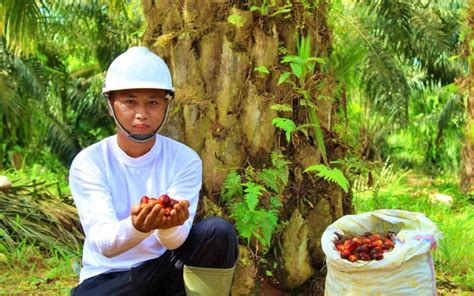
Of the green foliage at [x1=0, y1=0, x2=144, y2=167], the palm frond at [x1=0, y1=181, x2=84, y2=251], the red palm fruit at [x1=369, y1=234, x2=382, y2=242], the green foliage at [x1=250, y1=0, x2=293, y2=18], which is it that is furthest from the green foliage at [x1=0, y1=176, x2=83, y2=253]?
the green foliage at [x1=0, y1=0, x2=144, y2=167]

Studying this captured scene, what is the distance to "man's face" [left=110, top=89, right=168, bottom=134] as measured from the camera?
8.63 feet

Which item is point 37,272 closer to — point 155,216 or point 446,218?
point 155,216

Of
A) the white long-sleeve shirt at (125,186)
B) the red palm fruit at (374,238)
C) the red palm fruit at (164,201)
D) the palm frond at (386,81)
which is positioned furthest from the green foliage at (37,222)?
the palm frond at (386,81)

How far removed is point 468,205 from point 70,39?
27.5 ft

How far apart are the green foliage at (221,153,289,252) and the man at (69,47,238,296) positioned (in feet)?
1.39

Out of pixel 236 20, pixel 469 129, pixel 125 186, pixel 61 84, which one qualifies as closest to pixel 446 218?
pixel 469 129

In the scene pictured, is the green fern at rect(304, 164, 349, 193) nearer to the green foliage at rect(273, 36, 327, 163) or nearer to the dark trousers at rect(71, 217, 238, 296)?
the green foliage at rect(273, 36, 327, 163)

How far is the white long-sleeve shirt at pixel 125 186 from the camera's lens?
8.50ft

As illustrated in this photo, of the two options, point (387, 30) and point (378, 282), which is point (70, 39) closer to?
point (387, 30)

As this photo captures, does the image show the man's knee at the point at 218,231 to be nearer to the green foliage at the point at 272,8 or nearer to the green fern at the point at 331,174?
the green fern at the point at 331,174

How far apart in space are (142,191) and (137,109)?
12.8 inches

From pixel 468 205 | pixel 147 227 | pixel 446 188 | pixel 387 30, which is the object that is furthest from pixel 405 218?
pixel 387 30

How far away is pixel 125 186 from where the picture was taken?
2.72 metres

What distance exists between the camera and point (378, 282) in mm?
2924
